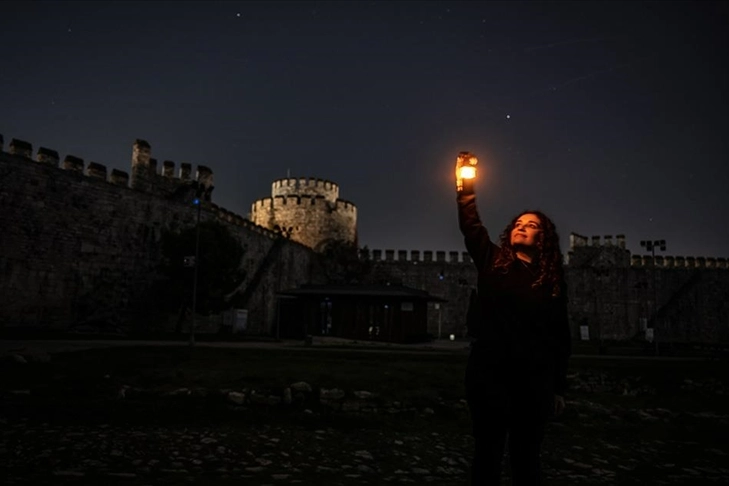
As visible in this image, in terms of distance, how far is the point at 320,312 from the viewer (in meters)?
27.7

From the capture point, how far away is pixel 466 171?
3234 millimetres

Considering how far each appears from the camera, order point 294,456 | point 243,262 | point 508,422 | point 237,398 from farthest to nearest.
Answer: point 243,262 < point 237,398 < point 294,456 < point 508,422

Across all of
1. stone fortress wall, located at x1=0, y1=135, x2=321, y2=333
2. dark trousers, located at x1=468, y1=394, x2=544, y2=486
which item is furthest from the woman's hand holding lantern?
stone fortress wall, located at x1=0, y1=135, x2=321, y2=333

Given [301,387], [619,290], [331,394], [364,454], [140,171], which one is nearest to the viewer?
[364,454]

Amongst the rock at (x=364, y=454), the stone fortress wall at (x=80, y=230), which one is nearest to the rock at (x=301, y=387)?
the rock at (x=364, y=454)

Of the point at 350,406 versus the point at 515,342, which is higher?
the point at 515,342

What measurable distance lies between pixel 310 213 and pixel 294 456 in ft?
124

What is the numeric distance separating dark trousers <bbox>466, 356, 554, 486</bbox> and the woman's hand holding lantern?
1109mm

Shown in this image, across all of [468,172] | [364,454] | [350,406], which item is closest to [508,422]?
[468,172]

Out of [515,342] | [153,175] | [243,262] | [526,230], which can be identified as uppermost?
[153,175]

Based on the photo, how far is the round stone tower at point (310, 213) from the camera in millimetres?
42531

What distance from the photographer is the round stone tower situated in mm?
42531

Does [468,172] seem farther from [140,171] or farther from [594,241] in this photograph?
[594,241]

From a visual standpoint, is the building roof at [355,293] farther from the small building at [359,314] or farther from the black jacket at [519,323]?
the black jacket at [519,323]
